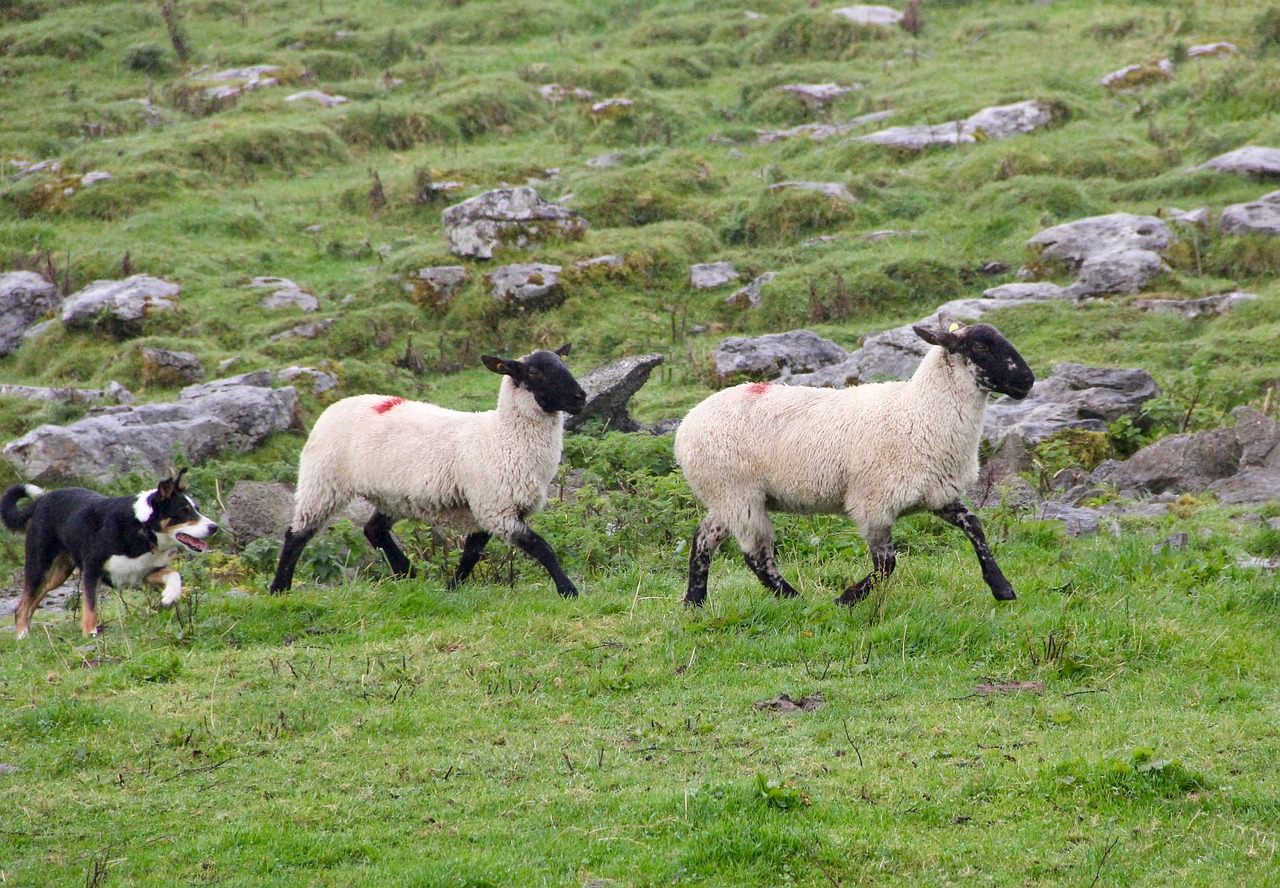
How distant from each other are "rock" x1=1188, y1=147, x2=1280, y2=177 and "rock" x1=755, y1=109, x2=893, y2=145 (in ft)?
25.9

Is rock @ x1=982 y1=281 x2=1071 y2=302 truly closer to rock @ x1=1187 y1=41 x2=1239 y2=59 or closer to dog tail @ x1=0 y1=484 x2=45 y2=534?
rock @ x1=1187 y1=41 x2=1239 y2=59

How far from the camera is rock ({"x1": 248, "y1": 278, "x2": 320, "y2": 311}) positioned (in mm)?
22172

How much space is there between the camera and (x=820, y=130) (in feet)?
93.5

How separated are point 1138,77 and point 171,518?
25.0 metres

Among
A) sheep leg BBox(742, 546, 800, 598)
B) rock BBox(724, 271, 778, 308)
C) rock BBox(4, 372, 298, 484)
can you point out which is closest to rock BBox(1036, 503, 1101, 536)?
sheep leg BBox(742, 546, 800, 598)

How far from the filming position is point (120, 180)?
26.9 m

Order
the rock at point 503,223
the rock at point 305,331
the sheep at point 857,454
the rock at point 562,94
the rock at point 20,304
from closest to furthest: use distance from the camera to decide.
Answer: the sheep at point 857,454 → the rock at point 305,331 → the rock at point 20,304 → the rock at point 503,223 → the rock at point 562,94

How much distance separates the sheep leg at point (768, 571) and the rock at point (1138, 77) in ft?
73.2

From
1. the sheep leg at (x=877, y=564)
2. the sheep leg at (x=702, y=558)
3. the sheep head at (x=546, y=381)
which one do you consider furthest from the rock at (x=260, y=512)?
the sheep leg at (x=877, y=564)

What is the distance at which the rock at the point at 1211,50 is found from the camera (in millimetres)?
28875

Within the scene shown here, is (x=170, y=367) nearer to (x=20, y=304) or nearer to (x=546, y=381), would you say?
(x=20, y=304)

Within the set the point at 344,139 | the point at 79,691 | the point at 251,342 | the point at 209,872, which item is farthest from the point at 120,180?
the point at 209,872

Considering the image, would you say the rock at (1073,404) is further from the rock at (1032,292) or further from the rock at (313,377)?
the rock at (313,377)

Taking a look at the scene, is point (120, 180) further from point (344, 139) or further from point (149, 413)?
point (149, 413)
